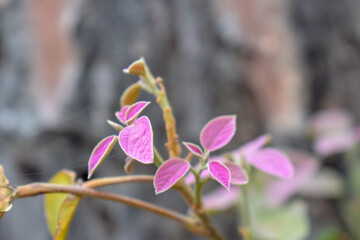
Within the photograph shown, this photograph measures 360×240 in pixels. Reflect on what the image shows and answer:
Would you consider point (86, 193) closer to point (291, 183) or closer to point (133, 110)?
point (133, 110)

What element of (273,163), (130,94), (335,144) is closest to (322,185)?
(335,144)

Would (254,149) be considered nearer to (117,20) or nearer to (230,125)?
(230,125)

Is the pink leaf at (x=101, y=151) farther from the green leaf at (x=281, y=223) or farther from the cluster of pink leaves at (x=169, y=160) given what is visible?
the green leaf at (x=281, y=223)

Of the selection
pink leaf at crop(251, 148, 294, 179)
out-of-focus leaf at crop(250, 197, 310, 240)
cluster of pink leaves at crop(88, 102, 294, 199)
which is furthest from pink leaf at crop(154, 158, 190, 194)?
out-of-focus leaf at crop(250, 197, 310, 240)

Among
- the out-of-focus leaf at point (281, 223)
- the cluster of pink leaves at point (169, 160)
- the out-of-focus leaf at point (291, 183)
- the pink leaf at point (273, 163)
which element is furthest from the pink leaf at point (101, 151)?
the out-of-focus leaf at point (291, 183)

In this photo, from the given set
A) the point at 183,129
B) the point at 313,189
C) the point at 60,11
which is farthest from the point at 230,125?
the point at 60,11
